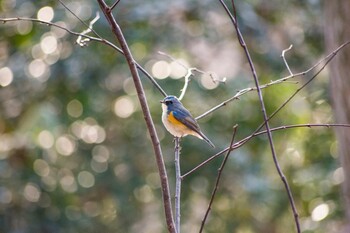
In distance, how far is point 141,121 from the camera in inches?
331

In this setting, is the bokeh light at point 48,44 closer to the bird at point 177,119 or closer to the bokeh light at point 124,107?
the bokeh light at point 124,107

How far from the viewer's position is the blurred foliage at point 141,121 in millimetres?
7383

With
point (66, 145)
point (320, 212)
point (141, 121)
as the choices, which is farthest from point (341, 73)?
point (66, 145)

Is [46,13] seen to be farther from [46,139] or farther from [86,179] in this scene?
[86,179]

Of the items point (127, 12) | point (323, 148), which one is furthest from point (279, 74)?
point (127, 12)

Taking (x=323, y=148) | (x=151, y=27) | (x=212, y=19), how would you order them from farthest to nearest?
(x=212, y=19), (x=151, y=27), (x=323, y=148)

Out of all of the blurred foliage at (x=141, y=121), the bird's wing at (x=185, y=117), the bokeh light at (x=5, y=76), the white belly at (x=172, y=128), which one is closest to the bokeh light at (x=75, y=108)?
the blurred foliage at (x=141, y=121)

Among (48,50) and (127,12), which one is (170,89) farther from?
(48,50)

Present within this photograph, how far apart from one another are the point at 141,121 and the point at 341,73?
13.3 feet

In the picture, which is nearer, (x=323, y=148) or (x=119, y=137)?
(x=323, y=148)

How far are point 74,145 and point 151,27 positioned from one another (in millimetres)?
1906

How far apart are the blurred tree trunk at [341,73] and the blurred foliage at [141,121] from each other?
2281 mm

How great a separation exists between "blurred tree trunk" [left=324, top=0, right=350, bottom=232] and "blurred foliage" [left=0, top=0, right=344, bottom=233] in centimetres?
228

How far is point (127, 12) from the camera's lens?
23.7 feet
